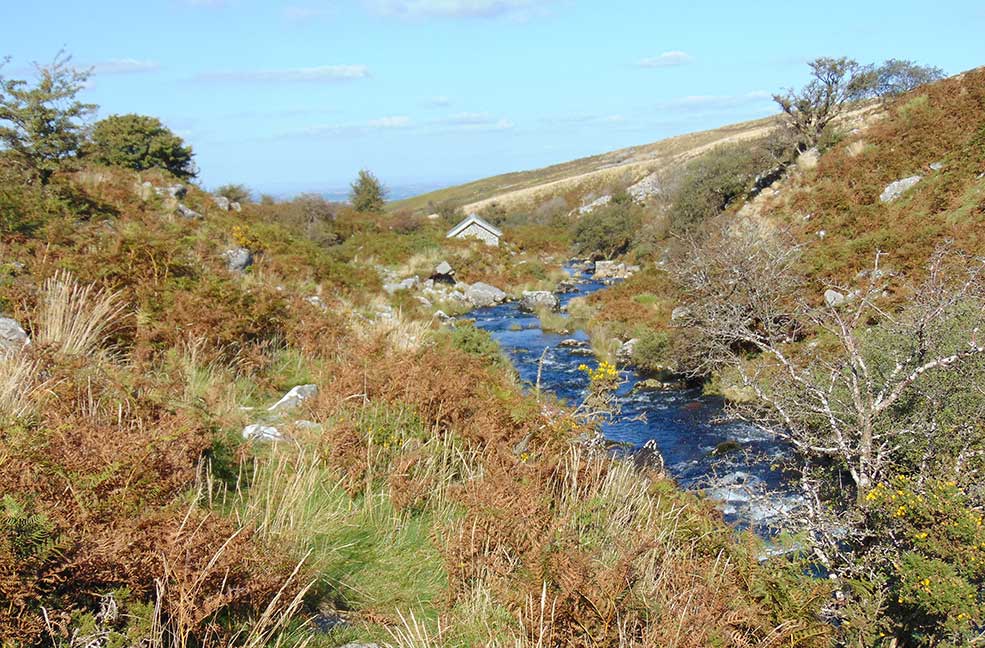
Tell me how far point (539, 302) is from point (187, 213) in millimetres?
12306

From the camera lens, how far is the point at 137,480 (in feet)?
9.38

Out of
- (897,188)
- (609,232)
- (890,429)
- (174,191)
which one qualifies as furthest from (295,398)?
(609,232)

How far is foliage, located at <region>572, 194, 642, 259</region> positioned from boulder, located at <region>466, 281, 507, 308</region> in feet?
34.5

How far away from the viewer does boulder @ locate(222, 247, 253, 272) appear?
1143 centimetres

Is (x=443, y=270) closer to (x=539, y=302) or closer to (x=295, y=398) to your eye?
(x=539, y=302)

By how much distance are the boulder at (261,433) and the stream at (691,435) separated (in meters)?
3.17

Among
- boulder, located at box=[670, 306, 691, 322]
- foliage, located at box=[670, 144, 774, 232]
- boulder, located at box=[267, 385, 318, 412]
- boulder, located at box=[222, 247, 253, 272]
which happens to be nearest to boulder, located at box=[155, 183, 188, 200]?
boulder, located at box=[222, 247, 253, 272]

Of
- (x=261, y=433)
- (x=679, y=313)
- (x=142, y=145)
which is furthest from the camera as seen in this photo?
(x=142, y=145)

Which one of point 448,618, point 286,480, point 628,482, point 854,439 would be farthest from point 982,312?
point 286,480

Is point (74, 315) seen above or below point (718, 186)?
below

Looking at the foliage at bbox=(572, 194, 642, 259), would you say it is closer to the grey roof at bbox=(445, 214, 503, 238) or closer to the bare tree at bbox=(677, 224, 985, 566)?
the grey roof at bbox=(445, 214, 503, 238)

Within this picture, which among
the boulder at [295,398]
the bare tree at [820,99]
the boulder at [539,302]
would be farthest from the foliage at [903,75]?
the boulder at [295,398]

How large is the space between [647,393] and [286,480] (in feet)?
33.9

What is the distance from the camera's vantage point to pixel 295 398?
18.1ft
